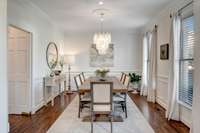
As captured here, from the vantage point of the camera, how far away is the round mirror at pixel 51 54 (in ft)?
21.6

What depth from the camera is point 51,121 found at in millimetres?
4332

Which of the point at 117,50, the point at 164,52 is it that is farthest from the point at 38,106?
the point at 117,50

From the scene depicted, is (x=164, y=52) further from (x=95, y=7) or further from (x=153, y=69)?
(x=95, y=7)

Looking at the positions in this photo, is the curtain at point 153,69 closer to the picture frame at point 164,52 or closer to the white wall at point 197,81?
the picture frame at point 164,52

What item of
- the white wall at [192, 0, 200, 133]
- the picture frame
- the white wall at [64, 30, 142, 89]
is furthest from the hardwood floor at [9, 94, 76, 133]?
the white wall at [64, 30, 142, 89]

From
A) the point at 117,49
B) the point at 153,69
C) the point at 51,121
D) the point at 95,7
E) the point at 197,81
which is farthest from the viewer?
the point at 117,49

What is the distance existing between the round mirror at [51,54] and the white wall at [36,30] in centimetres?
24

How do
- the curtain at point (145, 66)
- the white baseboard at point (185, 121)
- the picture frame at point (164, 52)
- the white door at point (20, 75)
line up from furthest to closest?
the curtain at point (145, 66)
the picture frame at point (164, 52)
the white door at point (20, 75)
the white baseboard at point (185, 121)

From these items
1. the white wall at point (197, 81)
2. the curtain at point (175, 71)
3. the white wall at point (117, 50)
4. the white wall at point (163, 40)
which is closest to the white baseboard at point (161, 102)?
the white wall at point (163, 40)

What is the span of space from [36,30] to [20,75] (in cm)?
132

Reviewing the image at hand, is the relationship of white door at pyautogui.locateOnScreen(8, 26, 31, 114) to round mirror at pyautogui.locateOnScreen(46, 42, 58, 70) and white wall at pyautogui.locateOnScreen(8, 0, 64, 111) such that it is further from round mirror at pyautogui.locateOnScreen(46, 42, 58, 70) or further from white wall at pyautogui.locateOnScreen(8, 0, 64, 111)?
round mirror at pyautogui.locateOnScreen(46, 42, 58, 70)

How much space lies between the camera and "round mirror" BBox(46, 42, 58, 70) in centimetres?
657

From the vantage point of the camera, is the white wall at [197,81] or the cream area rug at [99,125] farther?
the cream area rug at [99,125]

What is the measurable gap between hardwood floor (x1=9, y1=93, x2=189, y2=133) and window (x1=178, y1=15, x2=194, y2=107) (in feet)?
1.92
